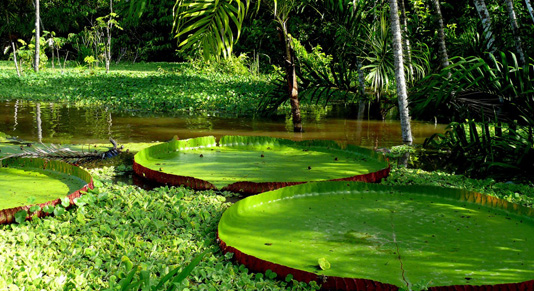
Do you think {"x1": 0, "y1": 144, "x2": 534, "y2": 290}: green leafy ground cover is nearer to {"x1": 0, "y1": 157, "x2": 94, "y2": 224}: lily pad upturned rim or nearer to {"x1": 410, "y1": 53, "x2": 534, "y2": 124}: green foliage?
{"x1": 0, "y1": 157, "x2": 94, "y2": 224}: lily pad upturned rim

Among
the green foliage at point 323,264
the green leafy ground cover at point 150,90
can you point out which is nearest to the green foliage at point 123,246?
the green foliage at point 323,264

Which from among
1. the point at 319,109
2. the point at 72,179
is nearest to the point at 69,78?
the point at 319,109

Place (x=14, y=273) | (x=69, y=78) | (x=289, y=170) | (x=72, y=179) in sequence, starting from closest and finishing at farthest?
(x=14, y=273) → (x=72, y=179) → (x=289, y=170) → (x=69, y=78)

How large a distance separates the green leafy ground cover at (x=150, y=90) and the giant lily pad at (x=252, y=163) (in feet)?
15.0

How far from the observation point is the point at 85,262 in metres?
2.80

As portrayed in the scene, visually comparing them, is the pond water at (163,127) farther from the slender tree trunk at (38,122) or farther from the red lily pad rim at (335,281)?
the red lily pad rim at (335,281)

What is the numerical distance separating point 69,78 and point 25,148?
932cm

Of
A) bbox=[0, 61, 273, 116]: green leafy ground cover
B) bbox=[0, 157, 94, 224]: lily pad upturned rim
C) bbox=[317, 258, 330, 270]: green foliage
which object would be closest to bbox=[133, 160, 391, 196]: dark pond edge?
bbox=[0, 157, 94, 224]: lily pad upturned rim

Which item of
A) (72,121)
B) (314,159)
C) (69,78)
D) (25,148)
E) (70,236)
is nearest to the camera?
(70,236)

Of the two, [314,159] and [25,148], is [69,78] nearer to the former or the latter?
[25,148]

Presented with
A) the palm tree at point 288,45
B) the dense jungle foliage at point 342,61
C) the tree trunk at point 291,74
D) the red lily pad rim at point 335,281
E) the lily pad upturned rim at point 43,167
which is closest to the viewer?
the red lily pad rim at point 335,281

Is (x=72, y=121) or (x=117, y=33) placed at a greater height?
(x=117, y=33)

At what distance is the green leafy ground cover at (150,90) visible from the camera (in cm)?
1108

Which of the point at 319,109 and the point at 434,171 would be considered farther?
the point at 319,109
